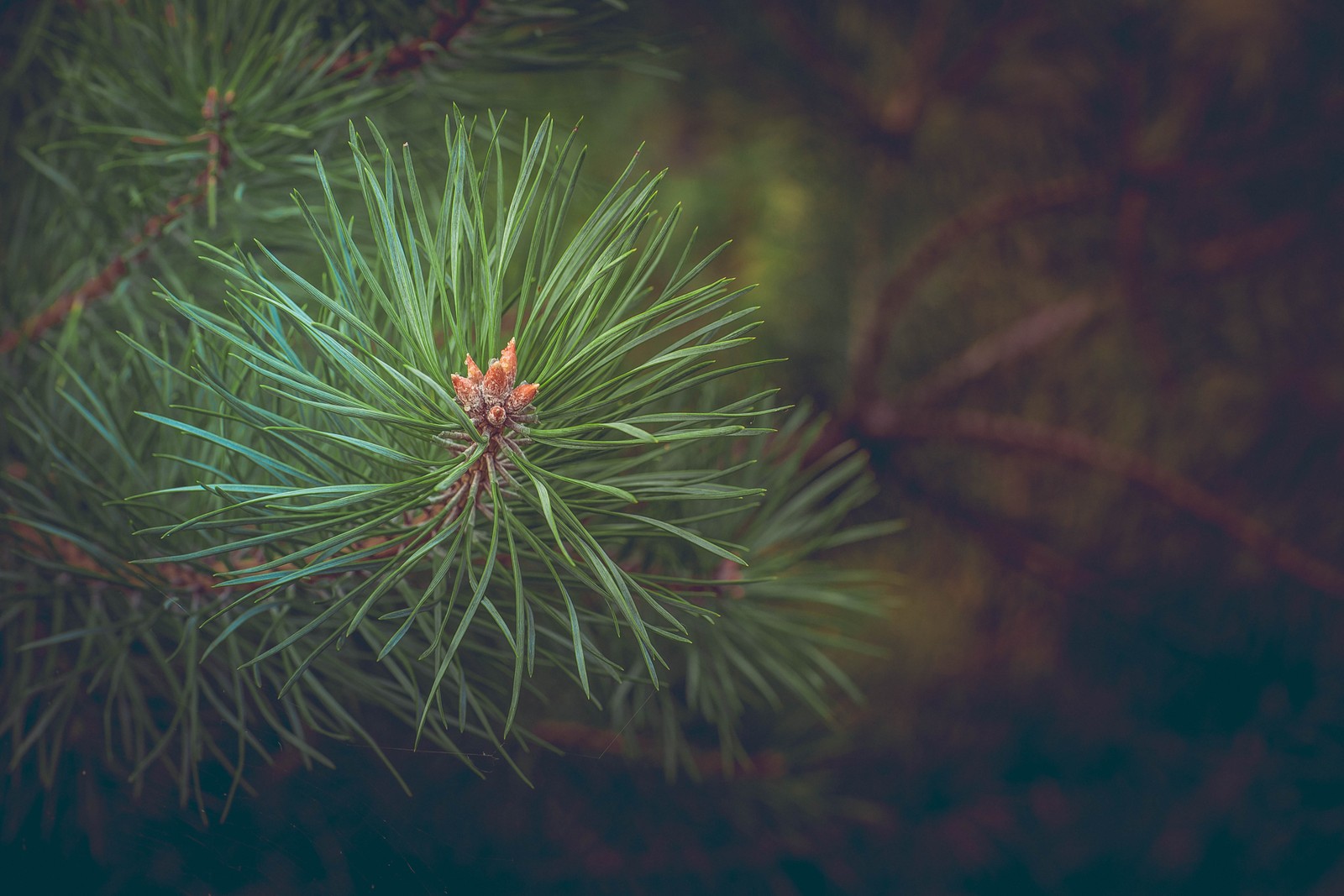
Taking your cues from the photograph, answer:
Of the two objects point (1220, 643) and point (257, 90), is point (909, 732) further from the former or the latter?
point (257, 90)

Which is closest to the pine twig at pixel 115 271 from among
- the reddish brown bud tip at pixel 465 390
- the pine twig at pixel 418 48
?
the pine twig at pixel 418 48

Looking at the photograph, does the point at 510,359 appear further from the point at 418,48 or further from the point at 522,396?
the point at 418,48

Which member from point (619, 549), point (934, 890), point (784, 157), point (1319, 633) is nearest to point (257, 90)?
point (619, 549)

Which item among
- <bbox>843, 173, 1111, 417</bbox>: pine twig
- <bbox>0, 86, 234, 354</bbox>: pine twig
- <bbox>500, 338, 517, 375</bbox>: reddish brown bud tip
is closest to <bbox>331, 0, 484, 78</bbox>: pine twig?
<bbox>0, 86, 234, 354</bbox>: pine twig

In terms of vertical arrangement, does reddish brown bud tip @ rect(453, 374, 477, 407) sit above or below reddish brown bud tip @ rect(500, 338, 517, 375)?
below

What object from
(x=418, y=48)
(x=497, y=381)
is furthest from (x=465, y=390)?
(x=418, y=48)

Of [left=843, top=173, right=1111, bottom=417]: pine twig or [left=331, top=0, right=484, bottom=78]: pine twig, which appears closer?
[left=331, top=0, right=484, bottom=78]: pine twig

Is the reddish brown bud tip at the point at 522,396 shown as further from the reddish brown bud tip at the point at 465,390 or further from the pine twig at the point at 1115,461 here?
the pine twig at the point at 1115,461

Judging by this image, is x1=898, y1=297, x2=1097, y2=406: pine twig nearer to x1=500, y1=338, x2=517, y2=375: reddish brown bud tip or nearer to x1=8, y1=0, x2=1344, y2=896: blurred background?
x1=8, y1=0, x2=1344, y2=896: blurred background
